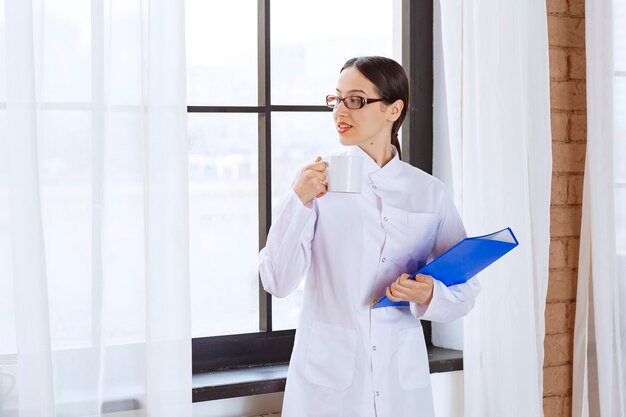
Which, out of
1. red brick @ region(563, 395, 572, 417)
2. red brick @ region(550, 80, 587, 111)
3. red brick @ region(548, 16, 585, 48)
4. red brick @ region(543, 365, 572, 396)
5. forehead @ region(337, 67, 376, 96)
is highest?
red brick @ region(548, 16, 585, 48)

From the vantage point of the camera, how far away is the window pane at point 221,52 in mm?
2525

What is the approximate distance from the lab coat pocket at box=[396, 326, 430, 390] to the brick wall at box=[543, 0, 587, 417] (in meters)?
0.83

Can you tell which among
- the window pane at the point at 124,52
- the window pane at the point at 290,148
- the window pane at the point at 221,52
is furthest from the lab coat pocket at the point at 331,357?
the window pane at the point at 221,52

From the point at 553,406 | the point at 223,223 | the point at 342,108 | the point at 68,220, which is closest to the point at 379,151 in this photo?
the point at 342,108

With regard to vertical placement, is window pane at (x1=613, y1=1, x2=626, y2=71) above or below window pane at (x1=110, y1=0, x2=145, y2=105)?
above

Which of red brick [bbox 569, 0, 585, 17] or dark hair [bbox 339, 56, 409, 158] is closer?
dark hair [bbox 339, 56, 409, 158]

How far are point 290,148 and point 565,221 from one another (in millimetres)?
967

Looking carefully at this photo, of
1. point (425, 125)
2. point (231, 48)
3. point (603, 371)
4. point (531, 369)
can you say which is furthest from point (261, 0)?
point (603, 371)

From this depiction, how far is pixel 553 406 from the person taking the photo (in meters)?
2.86

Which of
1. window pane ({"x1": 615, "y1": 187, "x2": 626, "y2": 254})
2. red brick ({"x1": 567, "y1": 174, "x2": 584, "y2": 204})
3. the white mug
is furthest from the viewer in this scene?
red brick ({"x1": 567, "y1": 174, "x2": 584, "y2": 204})

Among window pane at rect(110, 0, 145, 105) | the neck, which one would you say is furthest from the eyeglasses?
window pane at rect(110, 0, 145, 105)

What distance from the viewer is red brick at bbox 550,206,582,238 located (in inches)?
111

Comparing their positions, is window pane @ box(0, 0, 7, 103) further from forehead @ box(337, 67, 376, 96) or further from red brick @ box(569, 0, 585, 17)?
red brick @ box(569, 0, 585, 17)

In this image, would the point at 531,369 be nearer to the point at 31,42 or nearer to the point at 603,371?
the point at 603,371
